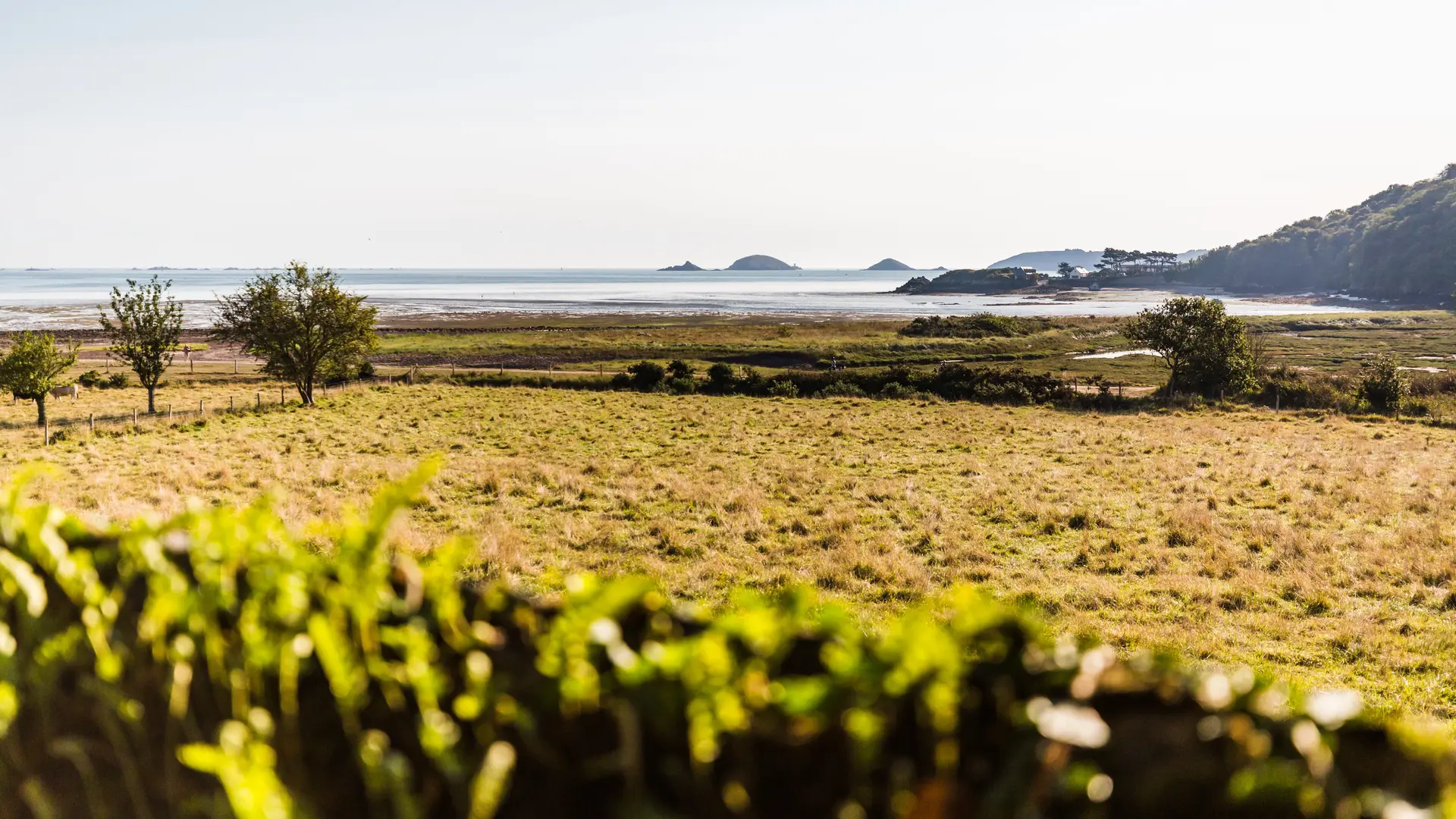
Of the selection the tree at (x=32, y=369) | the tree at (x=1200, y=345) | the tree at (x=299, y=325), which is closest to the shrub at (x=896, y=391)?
the tree at (x=1200, y=345)

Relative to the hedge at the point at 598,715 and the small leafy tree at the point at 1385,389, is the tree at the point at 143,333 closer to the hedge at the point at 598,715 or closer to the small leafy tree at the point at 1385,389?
the hedge at the point at 598,715

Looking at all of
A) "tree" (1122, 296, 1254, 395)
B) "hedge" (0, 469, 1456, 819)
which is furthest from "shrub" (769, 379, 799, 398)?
"hedge" (0, 469, 1456, 819)

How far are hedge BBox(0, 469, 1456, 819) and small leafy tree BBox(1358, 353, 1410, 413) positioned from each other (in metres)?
54.0

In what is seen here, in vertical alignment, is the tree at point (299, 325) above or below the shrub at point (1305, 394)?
above

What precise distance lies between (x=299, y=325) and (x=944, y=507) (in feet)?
123

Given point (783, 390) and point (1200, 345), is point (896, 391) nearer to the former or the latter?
point (783, 390)

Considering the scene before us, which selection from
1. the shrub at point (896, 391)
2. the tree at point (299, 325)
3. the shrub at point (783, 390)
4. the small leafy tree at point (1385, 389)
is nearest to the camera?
the tree at point (299, 325)

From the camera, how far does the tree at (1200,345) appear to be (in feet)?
167

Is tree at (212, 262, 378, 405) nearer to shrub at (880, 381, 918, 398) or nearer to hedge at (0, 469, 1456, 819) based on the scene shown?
shrub at (880, 381, 918, 398)

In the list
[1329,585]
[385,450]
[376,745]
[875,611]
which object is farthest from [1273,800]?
[385,450]

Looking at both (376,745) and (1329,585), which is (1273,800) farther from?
(1329,585)

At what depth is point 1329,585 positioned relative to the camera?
1338cm

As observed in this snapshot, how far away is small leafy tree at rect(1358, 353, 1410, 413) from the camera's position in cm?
4516

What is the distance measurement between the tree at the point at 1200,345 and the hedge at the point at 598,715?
55.9 meters
